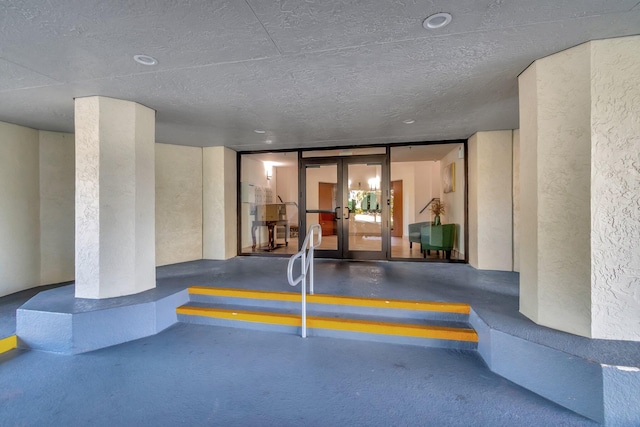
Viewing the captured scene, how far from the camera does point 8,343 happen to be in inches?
102

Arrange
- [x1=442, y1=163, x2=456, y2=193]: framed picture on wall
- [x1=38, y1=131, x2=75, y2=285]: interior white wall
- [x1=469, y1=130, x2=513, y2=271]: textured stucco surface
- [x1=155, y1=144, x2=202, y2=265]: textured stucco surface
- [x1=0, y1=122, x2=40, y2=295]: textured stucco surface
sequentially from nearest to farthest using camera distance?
[x1=0, y1=122, x2=40, y2=295]: textured stucco surface, [x1=38, y1=131, x2=75, y2=285]: interior white wall, [x1=469, y1=130, x2=513, y2=271]: textured stucco surface, [x1=155, y1=144, x2=202, y2=265]: textured stucco surface, [x1=442, y1=163, x2=456, y2=193]: framed picture on wall

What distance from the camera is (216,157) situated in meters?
5.48

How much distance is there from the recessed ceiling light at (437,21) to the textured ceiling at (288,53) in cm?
4

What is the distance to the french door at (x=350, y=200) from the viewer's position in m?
5.39

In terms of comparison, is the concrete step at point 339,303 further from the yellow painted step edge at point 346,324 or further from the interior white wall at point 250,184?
the interior white wall at point 250,184

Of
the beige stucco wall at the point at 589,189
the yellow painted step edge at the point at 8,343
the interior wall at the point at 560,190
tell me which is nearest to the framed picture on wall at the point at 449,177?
the interior wall at the point at 560,190

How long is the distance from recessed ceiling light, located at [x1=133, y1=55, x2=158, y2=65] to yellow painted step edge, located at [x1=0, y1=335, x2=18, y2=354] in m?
2.94

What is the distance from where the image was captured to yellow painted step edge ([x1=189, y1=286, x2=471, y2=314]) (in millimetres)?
2809

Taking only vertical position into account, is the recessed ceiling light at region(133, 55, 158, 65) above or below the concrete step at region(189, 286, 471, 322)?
above

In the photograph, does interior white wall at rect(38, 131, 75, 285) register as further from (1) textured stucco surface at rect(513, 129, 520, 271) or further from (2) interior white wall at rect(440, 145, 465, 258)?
(1) textured stucco surface at rect(513, 129, 520, 271)

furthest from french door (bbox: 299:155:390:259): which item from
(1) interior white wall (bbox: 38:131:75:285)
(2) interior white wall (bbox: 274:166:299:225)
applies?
(1) interior white wall (bbox: 38:131:75:285)

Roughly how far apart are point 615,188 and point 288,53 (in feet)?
8.94

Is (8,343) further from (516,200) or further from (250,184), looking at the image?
(516,200)

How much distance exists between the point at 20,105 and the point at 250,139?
2921 mm
